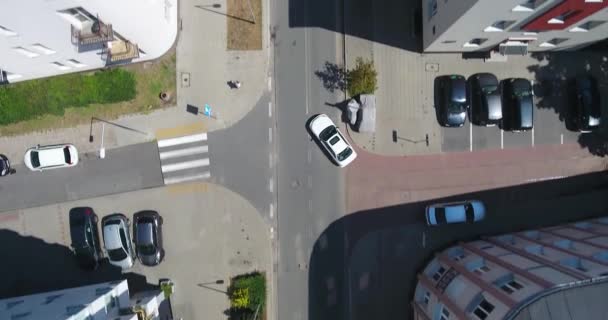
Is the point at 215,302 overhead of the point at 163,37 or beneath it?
beneath

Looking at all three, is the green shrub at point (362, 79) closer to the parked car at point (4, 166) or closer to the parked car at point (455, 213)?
the parked car at point (455, 213)

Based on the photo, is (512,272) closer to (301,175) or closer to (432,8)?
(301,175)

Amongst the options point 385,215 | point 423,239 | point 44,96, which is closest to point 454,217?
point 423,239

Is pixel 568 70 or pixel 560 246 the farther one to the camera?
pixel 568 70

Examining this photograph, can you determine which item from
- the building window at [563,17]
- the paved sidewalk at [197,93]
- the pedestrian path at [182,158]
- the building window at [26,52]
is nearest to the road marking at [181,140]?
the pedestrian path at [182,158]

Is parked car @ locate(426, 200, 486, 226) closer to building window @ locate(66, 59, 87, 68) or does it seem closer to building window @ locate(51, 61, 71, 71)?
building window @ locate(66, 59, 87, 68)

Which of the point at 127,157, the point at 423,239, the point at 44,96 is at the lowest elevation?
the point at 423,239

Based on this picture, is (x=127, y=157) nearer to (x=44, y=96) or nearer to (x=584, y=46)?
(x=44, y=96)

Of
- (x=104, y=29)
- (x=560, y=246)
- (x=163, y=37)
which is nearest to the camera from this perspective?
(x=104, y=29)
